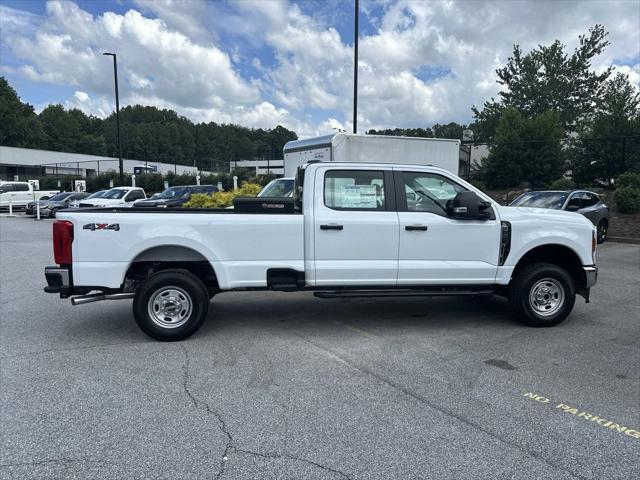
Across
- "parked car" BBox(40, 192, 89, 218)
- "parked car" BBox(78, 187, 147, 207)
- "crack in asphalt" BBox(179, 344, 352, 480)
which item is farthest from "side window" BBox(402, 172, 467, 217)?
"parked car" BBox(40, 192, 89, 218)

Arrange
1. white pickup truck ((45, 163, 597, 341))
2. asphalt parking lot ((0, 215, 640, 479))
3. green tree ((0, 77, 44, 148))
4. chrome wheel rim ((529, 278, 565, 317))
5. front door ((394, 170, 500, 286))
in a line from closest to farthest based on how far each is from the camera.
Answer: asphalt parking lot ((0, 215, 640, 479)) → white pickup truck ((45, 163, 597, 341)) → front door ((394, 170, 500, 286)) → chrome wheel rim ((529, 278, 565, 317)) → green tree ((0, 77, 44, 148))

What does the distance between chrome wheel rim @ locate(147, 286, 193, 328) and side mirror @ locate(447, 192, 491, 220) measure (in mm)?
3175

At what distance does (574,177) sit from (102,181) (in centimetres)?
3903

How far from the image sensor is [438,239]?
5867mm

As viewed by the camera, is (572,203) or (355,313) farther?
(572,203)

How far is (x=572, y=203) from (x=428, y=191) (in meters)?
10.1

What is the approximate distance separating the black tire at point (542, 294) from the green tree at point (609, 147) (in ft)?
60.3

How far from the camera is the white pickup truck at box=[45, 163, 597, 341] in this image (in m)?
5.36

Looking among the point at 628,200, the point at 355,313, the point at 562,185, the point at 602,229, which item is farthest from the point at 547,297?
the point at 562,185

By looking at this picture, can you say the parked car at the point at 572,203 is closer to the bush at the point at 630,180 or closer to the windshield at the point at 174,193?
the bush at the point at 630,180

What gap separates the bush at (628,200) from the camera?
17.6m

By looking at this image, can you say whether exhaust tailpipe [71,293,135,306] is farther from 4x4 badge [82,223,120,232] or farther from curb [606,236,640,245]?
curb [606,236,640,245]

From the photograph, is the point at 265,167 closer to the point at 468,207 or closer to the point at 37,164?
the point at 37,164

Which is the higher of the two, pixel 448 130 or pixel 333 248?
pixel 448 130
